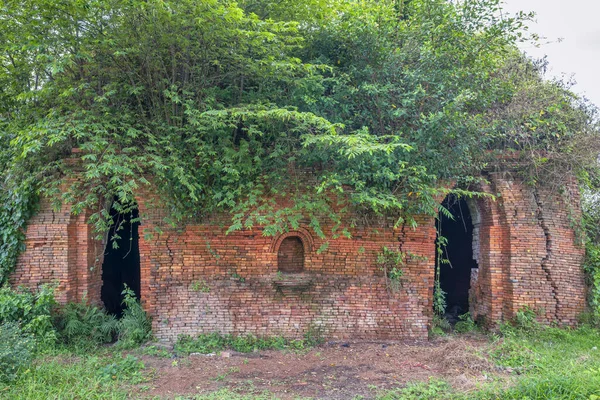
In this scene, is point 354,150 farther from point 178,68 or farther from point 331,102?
point 178,68

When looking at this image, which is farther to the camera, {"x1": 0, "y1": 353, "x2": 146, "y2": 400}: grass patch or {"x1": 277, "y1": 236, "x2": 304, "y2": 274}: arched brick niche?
{"x1": 277, "y1": 236, "x2": 304, "y2": 274}: arched brick niche

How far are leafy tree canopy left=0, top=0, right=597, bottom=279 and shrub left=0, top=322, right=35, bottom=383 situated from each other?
1.82 meters

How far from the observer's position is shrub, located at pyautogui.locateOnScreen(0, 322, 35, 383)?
4.86 metres

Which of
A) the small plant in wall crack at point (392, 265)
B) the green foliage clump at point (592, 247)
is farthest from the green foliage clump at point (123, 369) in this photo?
the green foliage clump at point (592, 247)

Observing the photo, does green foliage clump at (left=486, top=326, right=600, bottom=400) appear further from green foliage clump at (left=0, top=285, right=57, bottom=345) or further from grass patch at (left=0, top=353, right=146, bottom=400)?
green foliage clump at (left=0, top=285, right=57, bottom=345)

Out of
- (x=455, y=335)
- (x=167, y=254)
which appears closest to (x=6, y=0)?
(x=167, y=254)

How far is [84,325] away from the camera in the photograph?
21.9 feet

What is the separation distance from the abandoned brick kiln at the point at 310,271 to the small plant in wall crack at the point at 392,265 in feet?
0.32

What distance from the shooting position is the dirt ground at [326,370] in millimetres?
5137

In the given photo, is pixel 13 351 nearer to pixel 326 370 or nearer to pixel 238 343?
pixel 238 343

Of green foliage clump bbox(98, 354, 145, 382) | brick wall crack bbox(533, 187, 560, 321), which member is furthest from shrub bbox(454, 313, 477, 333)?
green foliage clump bbox(98, 354, 145, 382)

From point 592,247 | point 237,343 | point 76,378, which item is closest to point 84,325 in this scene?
point 76,378

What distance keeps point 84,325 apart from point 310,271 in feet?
13.2

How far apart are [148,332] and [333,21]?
21.3ft
